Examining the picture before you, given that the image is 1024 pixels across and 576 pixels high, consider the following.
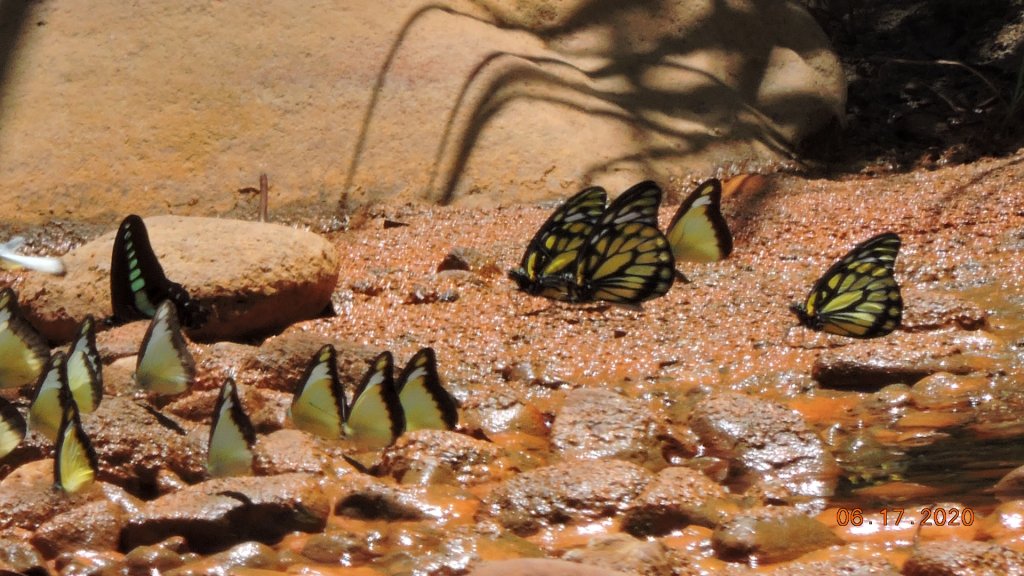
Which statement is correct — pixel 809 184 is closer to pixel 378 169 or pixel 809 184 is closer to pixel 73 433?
pixel 378 169

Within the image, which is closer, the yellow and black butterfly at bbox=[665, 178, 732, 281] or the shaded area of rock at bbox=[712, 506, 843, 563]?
the shaded area of rock at bbox=[712, 506, 843, 563]

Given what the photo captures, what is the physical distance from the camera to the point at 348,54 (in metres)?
8.55

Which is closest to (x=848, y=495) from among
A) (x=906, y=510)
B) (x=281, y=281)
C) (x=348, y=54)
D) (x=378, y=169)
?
(x=906, y=510)

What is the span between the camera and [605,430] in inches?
207

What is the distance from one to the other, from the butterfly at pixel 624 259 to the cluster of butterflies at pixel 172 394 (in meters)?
0.93

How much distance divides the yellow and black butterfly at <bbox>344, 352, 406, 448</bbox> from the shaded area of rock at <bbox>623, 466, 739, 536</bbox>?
1069 millimetres

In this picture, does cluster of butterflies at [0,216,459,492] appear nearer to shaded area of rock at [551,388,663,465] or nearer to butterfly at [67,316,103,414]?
butterfly at [67,316,103,414]

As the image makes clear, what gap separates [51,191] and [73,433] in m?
3.98

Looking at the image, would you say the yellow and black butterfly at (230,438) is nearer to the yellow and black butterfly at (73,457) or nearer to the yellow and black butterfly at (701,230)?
the yellow and black butterfly at (73,457)

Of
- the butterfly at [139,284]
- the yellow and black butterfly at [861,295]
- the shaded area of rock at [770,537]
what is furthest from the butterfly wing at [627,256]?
the butterfly at [139,284]

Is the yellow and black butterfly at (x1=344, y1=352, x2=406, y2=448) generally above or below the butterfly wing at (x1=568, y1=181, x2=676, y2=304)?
below

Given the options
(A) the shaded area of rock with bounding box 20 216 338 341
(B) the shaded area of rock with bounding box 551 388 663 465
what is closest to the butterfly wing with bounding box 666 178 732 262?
(B) the shaded area of rock with bounding box 551 388 663 465

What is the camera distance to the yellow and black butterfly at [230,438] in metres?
4.45

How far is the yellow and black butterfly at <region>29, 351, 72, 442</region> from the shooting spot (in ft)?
14.7
